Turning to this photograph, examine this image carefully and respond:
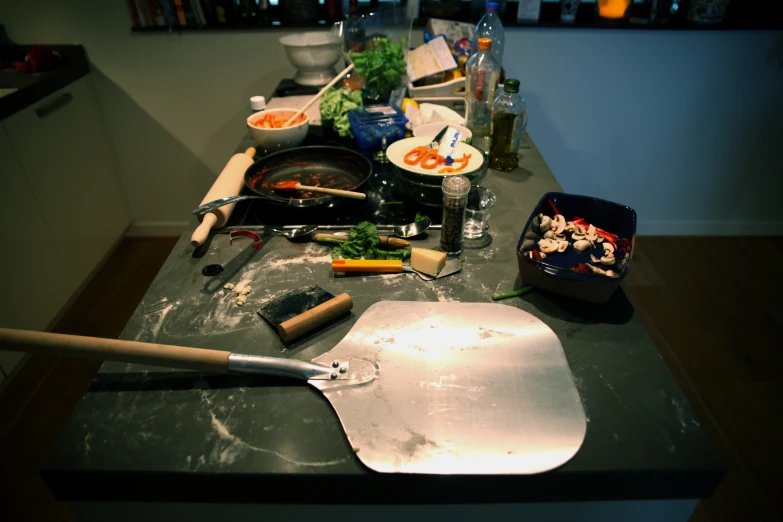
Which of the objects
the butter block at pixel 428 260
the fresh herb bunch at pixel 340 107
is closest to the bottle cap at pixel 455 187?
the butter block at pixel 428 260

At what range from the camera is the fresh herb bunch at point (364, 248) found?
1056 mm

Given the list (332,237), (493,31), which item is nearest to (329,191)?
(332,237)

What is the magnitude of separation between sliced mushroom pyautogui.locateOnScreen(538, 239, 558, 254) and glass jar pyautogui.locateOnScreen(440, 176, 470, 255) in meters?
0.17

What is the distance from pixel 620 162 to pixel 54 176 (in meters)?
2.68

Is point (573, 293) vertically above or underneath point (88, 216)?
above

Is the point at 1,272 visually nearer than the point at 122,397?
No

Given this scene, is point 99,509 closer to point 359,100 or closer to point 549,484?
point 549,484

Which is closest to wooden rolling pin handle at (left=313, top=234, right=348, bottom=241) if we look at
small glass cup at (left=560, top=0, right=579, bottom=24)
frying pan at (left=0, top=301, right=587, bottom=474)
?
frying pan at (left=0, top=301, right=587, bottom=474)

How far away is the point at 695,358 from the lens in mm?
1923

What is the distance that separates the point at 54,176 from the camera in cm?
204

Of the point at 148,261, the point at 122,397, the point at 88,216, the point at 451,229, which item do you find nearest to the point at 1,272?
the point at 88,216

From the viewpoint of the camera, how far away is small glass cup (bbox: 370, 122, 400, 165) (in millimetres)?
1484

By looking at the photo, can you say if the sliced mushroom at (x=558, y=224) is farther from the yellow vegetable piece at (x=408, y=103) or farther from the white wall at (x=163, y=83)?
the white wall at (x=163, y=83)

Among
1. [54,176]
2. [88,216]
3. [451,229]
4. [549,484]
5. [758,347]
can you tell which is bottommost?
[758,347]
